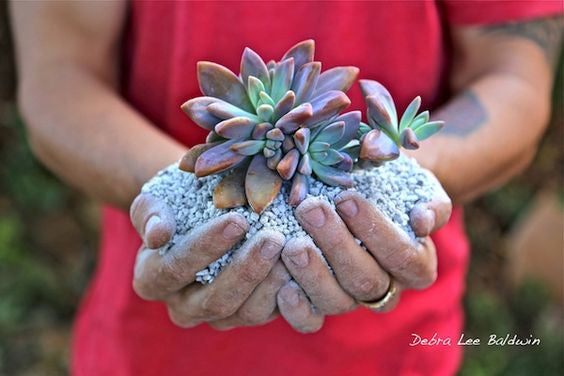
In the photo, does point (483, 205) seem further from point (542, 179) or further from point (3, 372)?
point (3, 372)

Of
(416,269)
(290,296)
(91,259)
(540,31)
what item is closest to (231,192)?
(290,296)

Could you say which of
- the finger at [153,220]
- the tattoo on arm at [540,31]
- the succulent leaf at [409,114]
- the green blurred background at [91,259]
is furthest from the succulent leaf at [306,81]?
the green blurred background at [91,259]

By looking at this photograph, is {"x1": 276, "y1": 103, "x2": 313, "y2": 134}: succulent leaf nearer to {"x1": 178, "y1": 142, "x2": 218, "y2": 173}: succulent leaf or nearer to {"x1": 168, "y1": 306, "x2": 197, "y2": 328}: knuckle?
{"x1": 178, "y1": 142, "x2": 218, "y2": 173}: succulent leaf

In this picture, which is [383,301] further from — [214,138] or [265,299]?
[214,138]

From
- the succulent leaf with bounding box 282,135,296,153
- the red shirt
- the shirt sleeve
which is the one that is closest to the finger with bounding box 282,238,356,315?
the succulent leaf with bounding box 282,135,296,153

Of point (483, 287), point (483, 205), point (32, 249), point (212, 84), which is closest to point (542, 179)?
point (483, 205)
